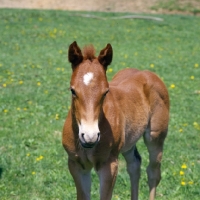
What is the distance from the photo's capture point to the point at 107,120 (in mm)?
4109

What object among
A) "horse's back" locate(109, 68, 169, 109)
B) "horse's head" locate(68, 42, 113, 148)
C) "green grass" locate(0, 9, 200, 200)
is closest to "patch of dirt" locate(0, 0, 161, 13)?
"green grass" locate(0, 9, 200, 200)

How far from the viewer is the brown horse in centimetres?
363

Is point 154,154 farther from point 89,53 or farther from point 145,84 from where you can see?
point 89,53

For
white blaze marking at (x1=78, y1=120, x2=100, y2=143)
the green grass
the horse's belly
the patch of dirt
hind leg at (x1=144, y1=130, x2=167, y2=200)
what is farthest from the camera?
the patch of dirt

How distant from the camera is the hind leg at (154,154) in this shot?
16.5 feet

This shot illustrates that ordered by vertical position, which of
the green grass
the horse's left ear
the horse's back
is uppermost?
the horse's left ear

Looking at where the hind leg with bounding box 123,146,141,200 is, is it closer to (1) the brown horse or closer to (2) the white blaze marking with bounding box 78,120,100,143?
(1) the brown horse

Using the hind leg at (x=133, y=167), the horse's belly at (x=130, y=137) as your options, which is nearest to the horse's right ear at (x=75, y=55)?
the horse's belly at (x=130, y=137)

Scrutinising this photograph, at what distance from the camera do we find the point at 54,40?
15758 millimetres

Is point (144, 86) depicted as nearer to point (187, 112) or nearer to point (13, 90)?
point (187, 112)

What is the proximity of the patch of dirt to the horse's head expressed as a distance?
794 inches

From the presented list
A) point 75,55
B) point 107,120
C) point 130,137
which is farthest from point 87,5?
point 75,55

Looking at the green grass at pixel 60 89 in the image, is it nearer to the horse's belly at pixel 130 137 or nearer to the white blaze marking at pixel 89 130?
the horse's belly at pixel 130 137

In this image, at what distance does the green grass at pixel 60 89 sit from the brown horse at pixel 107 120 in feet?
2.40
